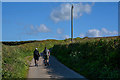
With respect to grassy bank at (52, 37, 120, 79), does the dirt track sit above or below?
below

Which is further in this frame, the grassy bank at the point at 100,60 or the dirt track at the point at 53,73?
the dirt track at the point at 53,73

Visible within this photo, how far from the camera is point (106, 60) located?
14.8 m

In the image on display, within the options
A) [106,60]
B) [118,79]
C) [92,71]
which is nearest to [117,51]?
[106,60]

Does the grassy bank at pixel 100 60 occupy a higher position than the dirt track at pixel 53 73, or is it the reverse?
the grassy bank at pixel 100 60

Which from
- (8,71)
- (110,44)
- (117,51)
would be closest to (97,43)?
(110,44)

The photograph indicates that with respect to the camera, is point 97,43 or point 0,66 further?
point 97,43

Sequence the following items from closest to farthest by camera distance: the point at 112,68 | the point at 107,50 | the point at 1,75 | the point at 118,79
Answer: the point at 118,79 → the point at 1,75 → the point at 112,68 → the point at 107,50

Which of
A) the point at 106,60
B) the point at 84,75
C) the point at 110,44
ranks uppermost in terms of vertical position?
the point at 110,44

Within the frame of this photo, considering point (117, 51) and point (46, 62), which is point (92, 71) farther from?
point (46, 62)

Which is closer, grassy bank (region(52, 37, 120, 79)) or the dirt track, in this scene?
grassy bank (region(52, 37, 120, 79))

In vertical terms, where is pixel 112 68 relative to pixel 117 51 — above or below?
below

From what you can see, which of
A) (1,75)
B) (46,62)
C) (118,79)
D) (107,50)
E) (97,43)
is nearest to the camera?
(118,79)

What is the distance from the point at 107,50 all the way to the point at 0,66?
27.8ft

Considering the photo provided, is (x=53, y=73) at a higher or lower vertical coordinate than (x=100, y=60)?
lower
